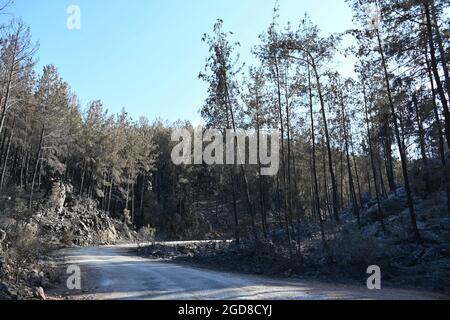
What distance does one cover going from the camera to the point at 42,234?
2698cm

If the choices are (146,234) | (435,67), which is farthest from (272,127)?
(146,234)

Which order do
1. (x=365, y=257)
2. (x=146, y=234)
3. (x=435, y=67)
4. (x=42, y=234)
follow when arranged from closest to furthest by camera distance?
(x=365, y=257) → (x=435, y=67) → (x=42, y=234) → (x=146, y=234)

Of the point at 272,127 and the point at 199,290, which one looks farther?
the point at 272,127

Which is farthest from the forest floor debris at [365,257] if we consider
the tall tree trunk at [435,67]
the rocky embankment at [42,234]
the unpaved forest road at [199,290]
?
the rocky embankment at [42,234]

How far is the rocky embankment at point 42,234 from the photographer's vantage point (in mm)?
11703

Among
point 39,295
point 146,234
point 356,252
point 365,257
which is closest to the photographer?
point 39,295

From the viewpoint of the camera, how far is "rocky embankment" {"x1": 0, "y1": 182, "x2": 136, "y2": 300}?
11.7 m

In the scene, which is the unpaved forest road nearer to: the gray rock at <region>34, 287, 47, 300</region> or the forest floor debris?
the gray rock at <region>34, 287, 47, 300</region>

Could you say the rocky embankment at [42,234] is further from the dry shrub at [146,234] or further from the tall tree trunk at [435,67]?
the tall tree trunk at [435,67]

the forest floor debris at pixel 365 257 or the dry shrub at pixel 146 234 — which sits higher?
the dry shrub at pixel 146 234

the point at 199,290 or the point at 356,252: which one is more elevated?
the point at 356,252

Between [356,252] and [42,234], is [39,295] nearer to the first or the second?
[356,252]

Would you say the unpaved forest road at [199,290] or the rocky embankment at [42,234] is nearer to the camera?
the unpaved forest road at [199,290]

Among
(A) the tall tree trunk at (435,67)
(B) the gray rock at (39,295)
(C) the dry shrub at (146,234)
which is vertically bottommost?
(B) the gray rock at (39,295)
